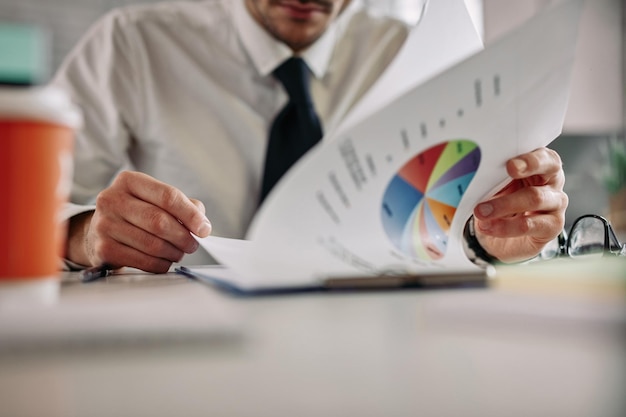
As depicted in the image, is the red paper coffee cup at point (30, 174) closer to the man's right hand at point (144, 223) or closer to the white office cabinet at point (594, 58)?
the man's right hand at point (144, 223)

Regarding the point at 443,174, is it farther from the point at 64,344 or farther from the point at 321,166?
the point at 64,344

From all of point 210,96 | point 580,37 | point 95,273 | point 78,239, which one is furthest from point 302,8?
point 580,37

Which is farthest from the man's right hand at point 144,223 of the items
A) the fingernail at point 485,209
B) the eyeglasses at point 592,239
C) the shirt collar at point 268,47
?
the shirt collar at point 268,47

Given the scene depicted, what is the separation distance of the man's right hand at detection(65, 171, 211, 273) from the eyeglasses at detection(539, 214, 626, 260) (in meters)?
0.47

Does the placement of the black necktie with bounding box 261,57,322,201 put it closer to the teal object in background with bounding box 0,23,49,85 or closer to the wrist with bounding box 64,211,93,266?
the wrist with bounding box 64,211,93,266

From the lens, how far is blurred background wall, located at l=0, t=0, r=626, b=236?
2684 millimetres

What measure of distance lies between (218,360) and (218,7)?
133 cm

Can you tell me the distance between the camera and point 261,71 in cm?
133

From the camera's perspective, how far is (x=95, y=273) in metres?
0.56

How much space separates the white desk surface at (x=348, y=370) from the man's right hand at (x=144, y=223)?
35 centimetres

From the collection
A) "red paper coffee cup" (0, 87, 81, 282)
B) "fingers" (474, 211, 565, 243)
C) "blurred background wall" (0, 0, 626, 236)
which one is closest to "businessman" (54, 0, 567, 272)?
"fingers" (474, 211, 565, 243)

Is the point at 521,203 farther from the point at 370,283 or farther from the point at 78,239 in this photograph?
the point at 78,239

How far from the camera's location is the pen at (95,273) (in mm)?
531

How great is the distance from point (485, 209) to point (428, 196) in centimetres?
16
